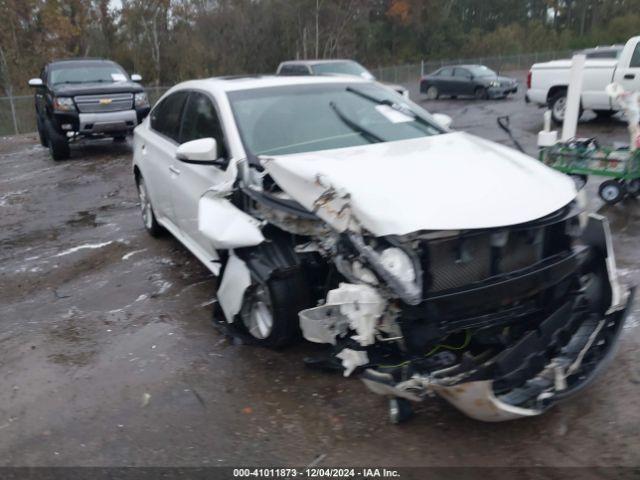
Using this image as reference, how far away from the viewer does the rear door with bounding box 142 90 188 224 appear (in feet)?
18.2

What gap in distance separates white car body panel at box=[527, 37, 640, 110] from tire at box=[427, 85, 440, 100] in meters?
10.4

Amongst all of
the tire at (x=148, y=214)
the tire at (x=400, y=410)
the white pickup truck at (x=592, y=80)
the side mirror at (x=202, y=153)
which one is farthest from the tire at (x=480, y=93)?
the tire at (x=400, y=410)

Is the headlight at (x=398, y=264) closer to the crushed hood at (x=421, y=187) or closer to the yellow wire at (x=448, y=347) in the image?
the crushed hood at (x=421, y=187)

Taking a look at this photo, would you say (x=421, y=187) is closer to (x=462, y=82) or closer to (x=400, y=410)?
(x=400, y=410)

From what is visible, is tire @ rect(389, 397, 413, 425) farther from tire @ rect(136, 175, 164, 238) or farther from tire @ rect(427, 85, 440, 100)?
tire @ rect(427, 85, 440, 100)

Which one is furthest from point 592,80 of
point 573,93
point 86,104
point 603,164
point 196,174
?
point 196,174

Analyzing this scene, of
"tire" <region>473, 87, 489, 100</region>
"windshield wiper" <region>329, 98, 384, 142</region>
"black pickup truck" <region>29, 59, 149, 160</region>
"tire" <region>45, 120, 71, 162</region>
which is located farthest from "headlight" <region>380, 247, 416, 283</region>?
"tire" <region>473, 87, 489, 100</region>

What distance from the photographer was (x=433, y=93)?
24375mm

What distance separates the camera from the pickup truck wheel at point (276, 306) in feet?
12.2

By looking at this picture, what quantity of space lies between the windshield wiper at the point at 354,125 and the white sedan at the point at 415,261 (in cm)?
3

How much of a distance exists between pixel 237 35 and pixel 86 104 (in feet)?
81.4

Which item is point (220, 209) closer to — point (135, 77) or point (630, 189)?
point (630, 189)

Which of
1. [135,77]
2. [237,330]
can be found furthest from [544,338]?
[135,77]

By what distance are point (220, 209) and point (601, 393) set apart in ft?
8.37
